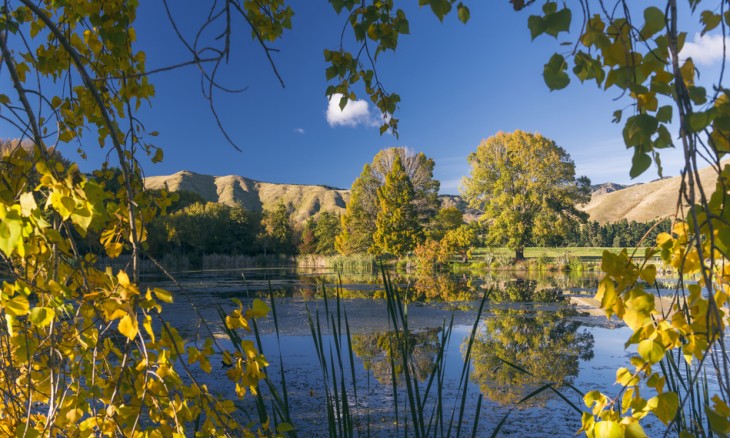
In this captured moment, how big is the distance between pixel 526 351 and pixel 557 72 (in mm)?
5624

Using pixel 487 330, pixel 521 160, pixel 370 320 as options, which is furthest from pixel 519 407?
pixel 521 160

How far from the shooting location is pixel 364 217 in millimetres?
26859

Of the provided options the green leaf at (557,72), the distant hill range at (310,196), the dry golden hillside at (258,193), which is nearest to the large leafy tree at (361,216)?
the green leaf at (557,72)

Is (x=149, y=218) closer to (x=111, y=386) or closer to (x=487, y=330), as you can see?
(x=111, y=386)

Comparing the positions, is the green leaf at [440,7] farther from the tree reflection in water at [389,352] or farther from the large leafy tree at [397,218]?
the large leafy tree at [397,218]

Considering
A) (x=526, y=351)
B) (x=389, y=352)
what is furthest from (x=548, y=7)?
(x=526, y=351)

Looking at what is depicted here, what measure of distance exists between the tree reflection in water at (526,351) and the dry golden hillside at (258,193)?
108 meters

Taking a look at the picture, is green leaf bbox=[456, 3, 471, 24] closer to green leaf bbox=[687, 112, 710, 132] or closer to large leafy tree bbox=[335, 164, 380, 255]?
green leaf bbox=[687, 112, 710, 132]

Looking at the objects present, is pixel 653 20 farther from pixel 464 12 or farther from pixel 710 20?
pixel 464 12

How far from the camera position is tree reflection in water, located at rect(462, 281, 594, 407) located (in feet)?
15.0

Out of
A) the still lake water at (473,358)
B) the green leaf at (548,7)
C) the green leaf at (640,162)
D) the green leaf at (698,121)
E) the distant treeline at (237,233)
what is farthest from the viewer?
the distant treeline at (237,233)

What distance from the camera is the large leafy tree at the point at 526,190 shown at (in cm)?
2384

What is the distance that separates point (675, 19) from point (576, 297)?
11.9 m

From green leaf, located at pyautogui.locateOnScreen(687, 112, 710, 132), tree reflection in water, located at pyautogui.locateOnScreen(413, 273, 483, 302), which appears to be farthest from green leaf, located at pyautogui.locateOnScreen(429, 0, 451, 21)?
tree reflection in water, located at pyautogui.locateOnScreen(413, 273, 483, 302)
